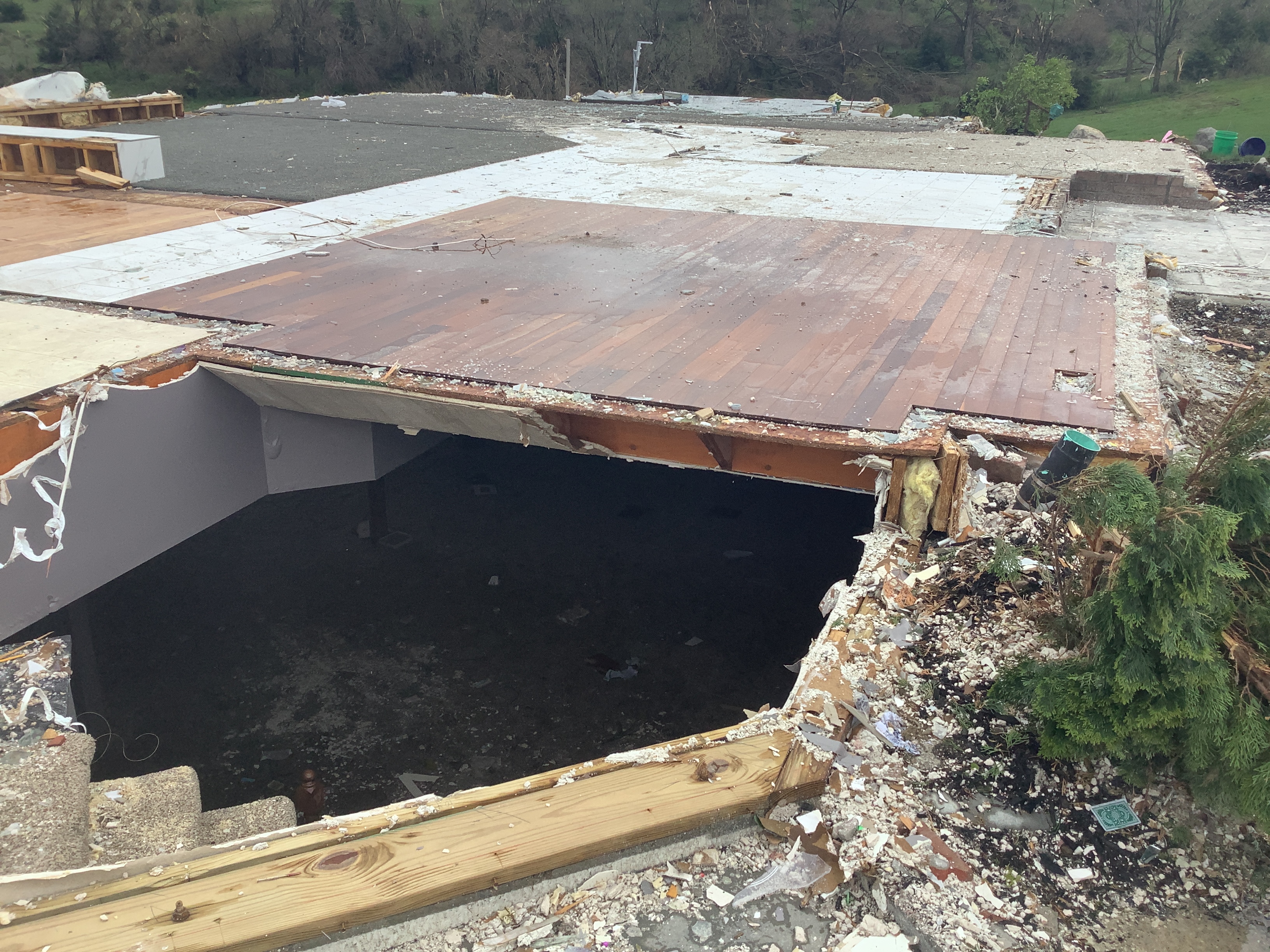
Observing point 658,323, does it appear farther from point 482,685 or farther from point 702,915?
point 702,915

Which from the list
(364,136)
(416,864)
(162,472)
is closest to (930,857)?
(416,864)

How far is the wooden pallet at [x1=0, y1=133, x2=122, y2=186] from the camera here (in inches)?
386

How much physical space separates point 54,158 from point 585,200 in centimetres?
588

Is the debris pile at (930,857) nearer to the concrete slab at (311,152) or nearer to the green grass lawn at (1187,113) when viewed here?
the concrete slab at (311,152)

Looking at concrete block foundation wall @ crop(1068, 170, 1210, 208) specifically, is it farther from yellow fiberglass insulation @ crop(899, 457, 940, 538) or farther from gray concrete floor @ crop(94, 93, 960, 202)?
yellow fiberglass insulation @ crop(899, 457, 940, 538)

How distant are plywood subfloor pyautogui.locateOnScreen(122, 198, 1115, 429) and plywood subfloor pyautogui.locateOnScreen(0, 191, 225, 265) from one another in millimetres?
1680

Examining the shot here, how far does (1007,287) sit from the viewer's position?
23.3 ft

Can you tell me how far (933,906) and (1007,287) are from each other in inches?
220

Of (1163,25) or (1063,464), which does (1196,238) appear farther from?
(1163,25)

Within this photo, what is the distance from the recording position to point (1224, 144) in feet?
61.5

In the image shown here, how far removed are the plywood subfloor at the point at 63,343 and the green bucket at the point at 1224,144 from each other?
2067 centimetres

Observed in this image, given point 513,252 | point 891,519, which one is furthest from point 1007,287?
point 513,252

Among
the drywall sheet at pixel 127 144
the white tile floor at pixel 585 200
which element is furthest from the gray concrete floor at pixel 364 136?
the white tile floor at pixel 585 200

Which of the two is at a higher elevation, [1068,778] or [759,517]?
[1068,778]
